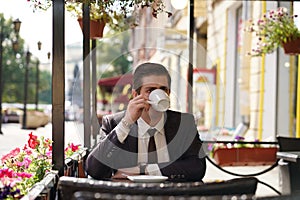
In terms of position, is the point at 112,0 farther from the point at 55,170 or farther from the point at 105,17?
the point at 105,17

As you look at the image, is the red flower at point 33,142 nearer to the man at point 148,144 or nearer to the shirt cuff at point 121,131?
the man at point 148,144

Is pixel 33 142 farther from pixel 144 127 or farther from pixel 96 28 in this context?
pixel 96 28

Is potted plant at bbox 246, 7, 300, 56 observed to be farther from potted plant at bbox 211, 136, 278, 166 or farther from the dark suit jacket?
the dark suit jacket

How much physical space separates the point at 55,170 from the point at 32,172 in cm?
11

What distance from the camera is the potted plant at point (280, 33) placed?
6.45m

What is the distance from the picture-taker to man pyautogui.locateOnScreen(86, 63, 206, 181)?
3.15 meters

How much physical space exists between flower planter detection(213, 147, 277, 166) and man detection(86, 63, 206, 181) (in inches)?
192

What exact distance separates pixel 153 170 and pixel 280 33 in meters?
→ 3.84

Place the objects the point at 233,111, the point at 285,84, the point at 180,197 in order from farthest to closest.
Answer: the point at 233,111
the point at 285,84
the point at 180,197

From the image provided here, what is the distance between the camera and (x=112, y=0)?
3.35 m

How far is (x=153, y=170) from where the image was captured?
125 inches

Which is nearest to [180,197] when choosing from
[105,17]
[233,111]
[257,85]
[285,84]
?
[105,17]

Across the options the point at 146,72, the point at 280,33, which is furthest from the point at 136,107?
the point at 280,33

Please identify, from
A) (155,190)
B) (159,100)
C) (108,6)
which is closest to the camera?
(155,190)
